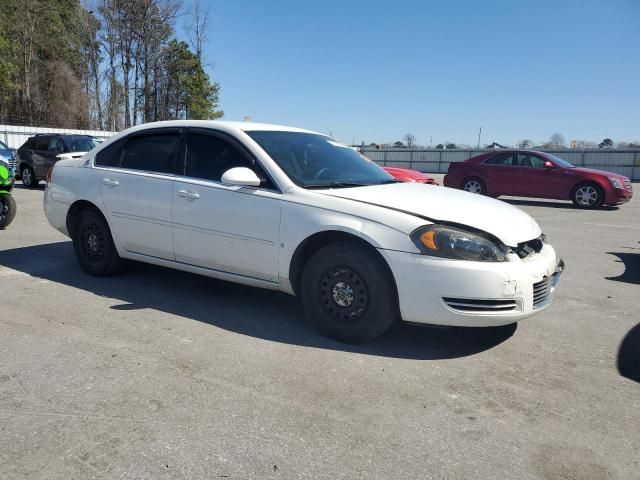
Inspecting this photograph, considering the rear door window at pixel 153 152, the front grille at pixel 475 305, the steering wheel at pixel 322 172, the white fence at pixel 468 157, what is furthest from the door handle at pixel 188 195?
the white fence at pixel 468 157

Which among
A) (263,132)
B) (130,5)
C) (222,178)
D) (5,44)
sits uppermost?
(130,5)

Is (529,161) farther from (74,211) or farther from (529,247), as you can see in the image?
(74,211)

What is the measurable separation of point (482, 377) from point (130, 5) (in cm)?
4984

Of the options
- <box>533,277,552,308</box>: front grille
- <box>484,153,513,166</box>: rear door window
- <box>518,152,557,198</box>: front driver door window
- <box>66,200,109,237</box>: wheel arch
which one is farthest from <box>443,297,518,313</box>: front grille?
<box>484,153,513,166</box>: rear door window

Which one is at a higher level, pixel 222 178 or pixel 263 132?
pixel 263 132

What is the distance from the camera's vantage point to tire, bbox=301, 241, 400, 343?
362cm

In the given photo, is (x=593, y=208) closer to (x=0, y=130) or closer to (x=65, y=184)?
(x=65, y=184)

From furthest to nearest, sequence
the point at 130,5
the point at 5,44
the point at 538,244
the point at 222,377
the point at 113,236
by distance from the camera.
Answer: the point at 130,5, the point at 5,44, the point at 113,236, the point at 538,244, the point at 222,377

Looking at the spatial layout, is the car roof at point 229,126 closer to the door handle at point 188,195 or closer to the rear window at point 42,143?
the door handle at point 188,195

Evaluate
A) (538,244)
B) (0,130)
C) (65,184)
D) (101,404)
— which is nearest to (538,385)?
(538,244)

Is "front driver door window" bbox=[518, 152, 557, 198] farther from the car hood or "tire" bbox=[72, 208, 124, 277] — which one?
"tire" bbox=[72, 208, 124, 277]

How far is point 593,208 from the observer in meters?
14.3

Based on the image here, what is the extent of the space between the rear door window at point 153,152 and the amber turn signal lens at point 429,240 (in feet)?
8.00

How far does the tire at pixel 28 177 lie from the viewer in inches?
619
